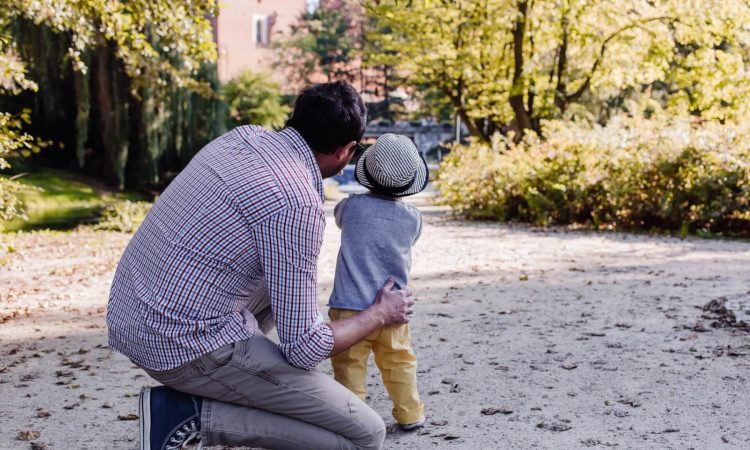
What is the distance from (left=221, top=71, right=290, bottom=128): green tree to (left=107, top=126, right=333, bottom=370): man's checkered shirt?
27083 mm

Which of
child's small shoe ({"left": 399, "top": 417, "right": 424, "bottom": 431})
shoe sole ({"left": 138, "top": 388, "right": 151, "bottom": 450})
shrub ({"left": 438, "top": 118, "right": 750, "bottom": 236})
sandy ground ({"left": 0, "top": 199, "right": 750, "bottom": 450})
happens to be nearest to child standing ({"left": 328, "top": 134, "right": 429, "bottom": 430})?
child's small shoe ({"left": 399, "top": 417, "right": 424, "bottom": 431})

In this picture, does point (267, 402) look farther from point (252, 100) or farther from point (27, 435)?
point (252, 100)

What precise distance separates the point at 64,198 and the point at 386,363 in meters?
19.8

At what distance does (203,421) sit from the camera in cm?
279

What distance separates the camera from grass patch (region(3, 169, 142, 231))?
19203 millimetres

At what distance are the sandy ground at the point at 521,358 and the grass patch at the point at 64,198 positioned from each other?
9.34 meters

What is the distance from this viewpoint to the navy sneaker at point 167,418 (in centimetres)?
274

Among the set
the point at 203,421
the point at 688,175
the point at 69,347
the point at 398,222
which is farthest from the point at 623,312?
the point at 688,175

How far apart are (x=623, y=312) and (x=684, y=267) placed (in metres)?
2.89

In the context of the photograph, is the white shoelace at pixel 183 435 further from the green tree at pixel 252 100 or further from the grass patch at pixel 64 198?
the green tree at pixel 252 100

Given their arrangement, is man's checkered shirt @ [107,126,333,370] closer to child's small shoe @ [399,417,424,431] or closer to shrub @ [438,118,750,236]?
child's small shoe @ [399,417,424,431]

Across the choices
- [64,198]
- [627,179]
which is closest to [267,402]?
[627,179]

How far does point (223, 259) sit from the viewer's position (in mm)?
2623

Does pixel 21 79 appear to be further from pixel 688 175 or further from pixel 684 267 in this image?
pixel 688 175
